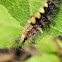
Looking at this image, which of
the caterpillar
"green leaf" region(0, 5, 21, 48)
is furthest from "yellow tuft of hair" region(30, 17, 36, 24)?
"green leaf" region(0, 5, 21, 48)

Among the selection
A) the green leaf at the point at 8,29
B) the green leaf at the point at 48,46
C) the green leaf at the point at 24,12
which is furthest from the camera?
the green leaf at the point at 48,46

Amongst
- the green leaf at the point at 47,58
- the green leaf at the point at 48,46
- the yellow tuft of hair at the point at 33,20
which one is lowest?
the yellow tuft of hair at the point at 33,20

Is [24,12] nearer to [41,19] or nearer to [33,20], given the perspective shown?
[33,20]

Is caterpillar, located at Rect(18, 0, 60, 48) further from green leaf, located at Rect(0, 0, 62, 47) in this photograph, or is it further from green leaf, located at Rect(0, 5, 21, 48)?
green leaf, located at Rect(0, 5, 21, 48)

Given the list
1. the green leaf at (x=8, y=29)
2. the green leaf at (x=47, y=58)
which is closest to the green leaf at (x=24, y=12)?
the green leaf at (x=8, y=29)

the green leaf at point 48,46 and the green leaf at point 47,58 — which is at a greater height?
the green leaf at point 48,46

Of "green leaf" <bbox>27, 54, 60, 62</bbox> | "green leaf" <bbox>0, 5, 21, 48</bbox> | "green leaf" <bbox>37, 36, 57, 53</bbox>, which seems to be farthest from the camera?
"green leaf" <bbox>37, 36, 57, 53</bbox>

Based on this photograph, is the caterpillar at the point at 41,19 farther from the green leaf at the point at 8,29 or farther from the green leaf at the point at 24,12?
the green leaf at the point at 8,29

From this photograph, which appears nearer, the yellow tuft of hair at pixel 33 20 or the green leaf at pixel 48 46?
the yellow tuft of hair at pixel 33 20
